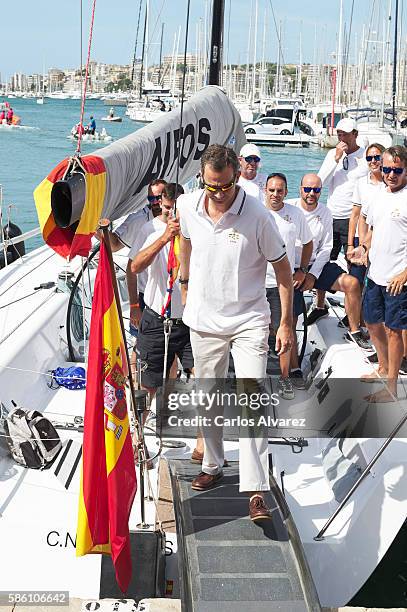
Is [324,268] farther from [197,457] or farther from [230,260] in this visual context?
[230,260]

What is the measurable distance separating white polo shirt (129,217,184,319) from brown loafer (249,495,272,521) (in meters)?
1.46

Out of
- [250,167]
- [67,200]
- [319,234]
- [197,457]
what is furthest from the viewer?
[250,167]

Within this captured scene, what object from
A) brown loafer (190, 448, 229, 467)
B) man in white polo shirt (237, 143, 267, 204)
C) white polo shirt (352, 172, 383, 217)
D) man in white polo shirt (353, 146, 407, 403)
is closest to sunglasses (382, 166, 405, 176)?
man in white polo shirt (353, 146, 407, 403)

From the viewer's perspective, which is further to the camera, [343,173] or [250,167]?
[343,173]

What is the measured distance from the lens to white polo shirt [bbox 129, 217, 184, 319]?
5.01m

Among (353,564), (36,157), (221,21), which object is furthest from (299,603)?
(36,157)

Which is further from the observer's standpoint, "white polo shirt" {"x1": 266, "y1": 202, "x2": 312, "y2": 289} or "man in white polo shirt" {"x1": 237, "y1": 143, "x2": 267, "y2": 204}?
"man in white polo shirt" {"x1": 237, "y1": 143, "x2": 267, "y2": 204}

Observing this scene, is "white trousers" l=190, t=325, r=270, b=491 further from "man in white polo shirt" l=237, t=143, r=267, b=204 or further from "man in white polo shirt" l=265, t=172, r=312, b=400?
"man in white polo shirt" l=237, t=143, r=267, b=204

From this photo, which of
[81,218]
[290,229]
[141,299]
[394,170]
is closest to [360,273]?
[290,229]

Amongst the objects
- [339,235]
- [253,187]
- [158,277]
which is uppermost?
[253,187]

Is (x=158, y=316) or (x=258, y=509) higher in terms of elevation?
(x=158, y=316)

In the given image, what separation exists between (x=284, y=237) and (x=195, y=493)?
2.13m

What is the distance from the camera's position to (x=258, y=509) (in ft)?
12.5

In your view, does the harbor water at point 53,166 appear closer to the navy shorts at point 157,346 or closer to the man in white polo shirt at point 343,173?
the navy shorts at point 157,346
